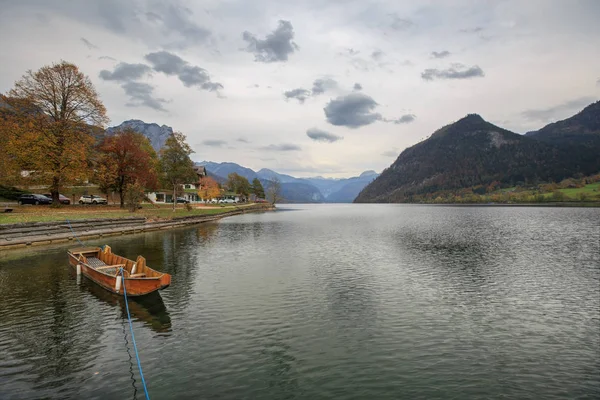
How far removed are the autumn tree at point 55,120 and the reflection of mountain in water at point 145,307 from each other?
46369mm

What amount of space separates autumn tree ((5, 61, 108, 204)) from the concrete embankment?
12.0m

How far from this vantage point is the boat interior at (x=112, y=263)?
2245cm

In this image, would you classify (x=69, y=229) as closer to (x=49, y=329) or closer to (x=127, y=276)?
(x=127, y=276)

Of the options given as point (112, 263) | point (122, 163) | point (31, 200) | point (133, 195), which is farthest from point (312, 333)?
point (31, 200)

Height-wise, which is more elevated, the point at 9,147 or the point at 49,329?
the point at 9,147

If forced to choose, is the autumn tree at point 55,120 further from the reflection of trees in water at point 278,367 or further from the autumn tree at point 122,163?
the reflection of trees in water at point 278,367

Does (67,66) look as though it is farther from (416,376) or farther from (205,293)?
(416,376)

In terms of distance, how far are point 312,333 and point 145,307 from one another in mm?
10975

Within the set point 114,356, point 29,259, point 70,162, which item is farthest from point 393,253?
point 70,162

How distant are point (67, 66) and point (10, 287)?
54829 millimetres

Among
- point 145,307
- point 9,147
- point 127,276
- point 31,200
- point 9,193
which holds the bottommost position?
point 145,307

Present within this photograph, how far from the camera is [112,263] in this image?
28016mm

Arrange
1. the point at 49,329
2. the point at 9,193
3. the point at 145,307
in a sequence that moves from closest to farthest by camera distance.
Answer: the point at 49,329
the point at 145,307
the point at 9,193

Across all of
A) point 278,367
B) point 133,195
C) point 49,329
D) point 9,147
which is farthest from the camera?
point 133,195
